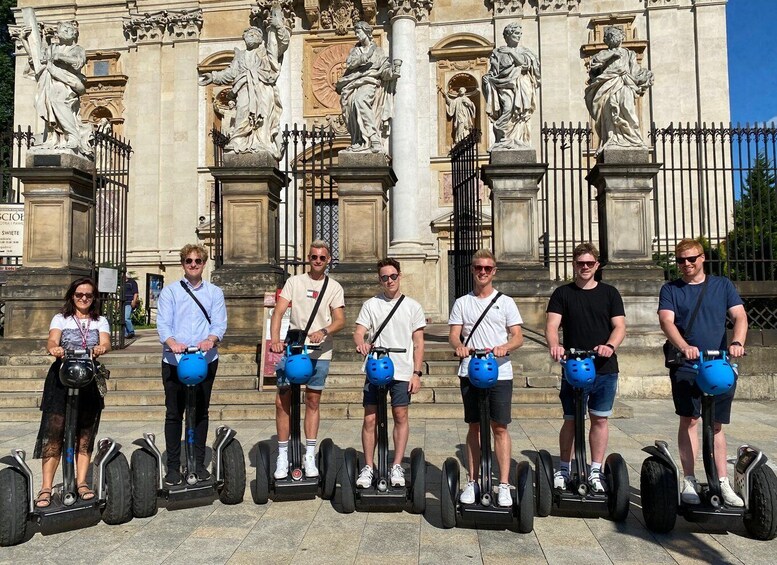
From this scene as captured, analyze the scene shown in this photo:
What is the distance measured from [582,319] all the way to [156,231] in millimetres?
20819

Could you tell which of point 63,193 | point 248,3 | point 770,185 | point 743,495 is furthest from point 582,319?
point 248,3

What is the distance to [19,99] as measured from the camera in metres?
23.7

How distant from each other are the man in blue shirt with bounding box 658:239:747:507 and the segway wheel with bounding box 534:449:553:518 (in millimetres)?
822

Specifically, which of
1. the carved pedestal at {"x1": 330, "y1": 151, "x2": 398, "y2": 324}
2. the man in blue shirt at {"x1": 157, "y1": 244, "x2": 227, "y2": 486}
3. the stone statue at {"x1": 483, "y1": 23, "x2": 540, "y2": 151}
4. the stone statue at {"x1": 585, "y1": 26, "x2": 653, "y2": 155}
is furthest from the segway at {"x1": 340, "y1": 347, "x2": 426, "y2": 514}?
the stone statue at {"x1": 585, "y1": 26, "x2": 653, "y2": 155}

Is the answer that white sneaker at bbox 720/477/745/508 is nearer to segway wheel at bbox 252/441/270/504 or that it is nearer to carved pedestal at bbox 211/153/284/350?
segway wheel at bbox 252/441/270/504

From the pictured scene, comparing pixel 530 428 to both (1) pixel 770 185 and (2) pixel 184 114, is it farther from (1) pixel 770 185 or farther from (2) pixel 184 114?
(2) pixel 184 114

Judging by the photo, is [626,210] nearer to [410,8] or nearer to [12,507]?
[12,507]

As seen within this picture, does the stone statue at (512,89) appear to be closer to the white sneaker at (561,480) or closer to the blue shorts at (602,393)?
the blue shorts at (602,393)

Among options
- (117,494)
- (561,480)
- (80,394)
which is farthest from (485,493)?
(80,394)

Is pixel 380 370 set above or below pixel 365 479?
above

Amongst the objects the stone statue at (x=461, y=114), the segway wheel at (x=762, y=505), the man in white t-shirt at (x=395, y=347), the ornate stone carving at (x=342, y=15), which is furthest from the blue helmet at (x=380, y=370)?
the ornate stone carving at (x=342, y=15)

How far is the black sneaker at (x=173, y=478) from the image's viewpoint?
4430 mm

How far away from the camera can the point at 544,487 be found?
4.21m

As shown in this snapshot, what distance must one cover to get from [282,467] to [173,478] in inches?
30.1
